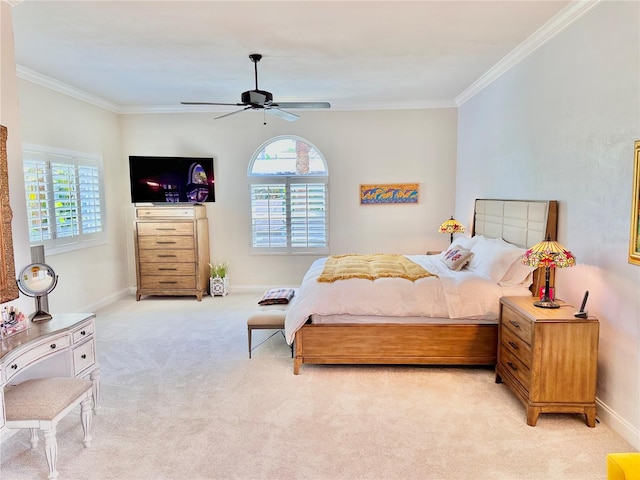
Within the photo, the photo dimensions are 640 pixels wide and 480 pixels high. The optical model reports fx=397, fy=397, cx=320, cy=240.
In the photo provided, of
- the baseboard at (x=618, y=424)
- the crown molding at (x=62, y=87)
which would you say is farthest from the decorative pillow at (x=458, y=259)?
the crown molding at (x=62, y=87)

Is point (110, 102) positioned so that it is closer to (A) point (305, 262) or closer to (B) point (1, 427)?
(A) point (305, 262)

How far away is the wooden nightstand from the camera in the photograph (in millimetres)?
2639

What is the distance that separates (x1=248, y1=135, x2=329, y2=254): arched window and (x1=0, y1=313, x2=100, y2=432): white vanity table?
3806mm

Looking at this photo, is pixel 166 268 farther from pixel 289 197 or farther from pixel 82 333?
pixel 82 333

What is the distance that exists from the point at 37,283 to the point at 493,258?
3694 mm

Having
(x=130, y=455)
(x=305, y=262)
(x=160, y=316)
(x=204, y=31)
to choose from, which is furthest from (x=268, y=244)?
(x=130, y=455)

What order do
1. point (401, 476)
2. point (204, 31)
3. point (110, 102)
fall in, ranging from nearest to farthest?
point (401, 476) → point (204, 31) → point (110, 102)

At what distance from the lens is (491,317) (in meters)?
A: 3.52

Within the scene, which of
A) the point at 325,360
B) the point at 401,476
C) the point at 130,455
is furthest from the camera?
the point at 325,360

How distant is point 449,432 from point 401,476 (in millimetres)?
585

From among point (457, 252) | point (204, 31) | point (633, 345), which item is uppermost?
point (204, 31)

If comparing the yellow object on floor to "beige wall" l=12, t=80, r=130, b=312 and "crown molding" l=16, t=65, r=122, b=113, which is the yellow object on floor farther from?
"crown molding" l=16, t=65, r=122, b=113

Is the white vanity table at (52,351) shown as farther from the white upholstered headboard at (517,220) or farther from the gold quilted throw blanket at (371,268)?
the white upholstered headboard at (517,220)

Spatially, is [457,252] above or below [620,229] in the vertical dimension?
below
